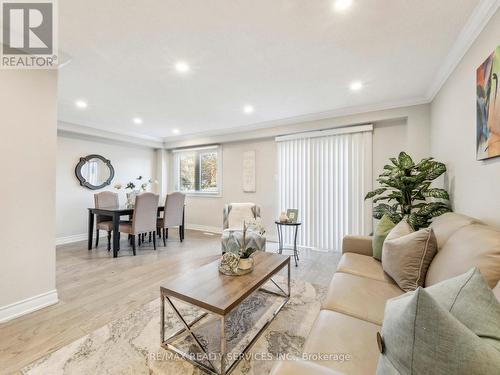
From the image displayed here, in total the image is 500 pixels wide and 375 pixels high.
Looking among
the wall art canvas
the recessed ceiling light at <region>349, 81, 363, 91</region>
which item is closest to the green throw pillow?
the wall art canvas

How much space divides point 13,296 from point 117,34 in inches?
94.5

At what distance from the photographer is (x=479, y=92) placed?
1.72 m

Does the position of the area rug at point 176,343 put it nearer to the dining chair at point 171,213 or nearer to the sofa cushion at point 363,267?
the sofa cushion at point 363,267

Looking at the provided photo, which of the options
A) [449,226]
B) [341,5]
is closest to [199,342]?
[449,226]

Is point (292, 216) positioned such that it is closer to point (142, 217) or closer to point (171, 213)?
point (171, 213)

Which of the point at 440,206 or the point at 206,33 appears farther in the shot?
the point at 440,206

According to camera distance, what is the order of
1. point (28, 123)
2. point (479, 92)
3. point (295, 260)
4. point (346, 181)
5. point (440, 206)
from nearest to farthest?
point (479, 92)
point (28, 123)
point (440, 206)
point (295, 260)
point (346, 181)

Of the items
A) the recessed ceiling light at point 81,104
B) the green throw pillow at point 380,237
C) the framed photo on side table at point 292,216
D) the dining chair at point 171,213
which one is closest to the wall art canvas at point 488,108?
the green throw pillow at point 380,237

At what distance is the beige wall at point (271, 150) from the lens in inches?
126

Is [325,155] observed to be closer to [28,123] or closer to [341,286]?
Result: [341,286]

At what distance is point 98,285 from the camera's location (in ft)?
8.38

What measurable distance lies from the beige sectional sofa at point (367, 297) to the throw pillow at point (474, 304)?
13.8 inches

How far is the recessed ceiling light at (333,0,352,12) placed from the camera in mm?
1533

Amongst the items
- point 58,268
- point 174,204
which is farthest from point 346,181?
point 58,268
